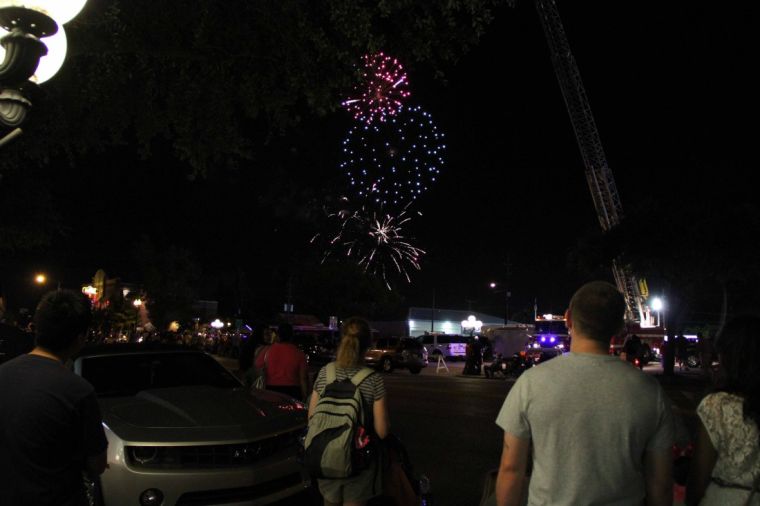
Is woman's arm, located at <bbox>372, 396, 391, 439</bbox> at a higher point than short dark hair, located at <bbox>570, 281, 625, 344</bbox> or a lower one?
lower

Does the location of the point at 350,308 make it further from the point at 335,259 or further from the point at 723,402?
the point at 723,402

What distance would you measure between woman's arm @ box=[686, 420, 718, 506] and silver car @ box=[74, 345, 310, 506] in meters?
3.31

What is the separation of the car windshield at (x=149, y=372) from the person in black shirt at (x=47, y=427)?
10.4 feet

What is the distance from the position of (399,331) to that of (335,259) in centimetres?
984

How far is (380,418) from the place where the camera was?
4.14 metres

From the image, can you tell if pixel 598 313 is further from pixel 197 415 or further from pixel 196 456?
pixel 197 415

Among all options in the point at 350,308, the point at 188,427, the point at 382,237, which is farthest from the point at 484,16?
the point at 350,308

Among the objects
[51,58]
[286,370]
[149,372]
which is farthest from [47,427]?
[286,370]

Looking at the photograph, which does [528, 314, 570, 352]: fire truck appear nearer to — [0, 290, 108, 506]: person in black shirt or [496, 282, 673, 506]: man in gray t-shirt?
[496, 282, 673, 506]: man in gray t-shirt

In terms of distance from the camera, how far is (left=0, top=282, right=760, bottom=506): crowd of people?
2.54m

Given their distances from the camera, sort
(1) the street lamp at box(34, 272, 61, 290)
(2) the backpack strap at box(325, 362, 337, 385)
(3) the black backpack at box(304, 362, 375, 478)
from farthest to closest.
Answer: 1. (1) the street lamp at box(34, 272, 61, 290)
2. (2) the backpack strap at box(325, 362, 337, 385)
3. (3) the black backpack at box(304, 362, 375, 478)

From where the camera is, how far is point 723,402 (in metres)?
2.75

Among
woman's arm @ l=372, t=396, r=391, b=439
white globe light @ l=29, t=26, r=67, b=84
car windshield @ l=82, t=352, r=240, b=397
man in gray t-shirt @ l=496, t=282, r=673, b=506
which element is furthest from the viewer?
car windshield @ l=82, t=352, r=240, b=397

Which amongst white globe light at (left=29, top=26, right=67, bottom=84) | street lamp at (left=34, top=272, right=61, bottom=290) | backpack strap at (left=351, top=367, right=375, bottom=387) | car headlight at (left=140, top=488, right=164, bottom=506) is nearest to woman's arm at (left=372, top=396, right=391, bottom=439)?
backpack strap at (left=351, top=367, right=375, bottom=387)
